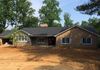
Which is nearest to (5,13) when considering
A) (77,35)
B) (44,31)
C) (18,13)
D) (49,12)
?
(18,13)

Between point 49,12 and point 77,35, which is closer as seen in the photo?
point 77,35

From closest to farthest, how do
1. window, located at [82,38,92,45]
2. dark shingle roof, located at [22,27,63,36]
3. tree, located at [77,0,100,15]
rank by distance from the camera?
tree, located at [77,0,100,15]
window, located at [82,38,92,45]
dark shingle roof, located at [22,27,63,36]

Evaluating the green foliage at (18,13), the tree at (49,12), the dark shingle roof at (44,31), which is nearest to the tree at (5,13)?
the green foliage at (18,13)

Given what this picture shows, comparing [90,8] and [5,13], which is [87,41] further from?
[5,13]

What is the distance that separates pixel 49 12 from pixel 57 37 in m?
34.6

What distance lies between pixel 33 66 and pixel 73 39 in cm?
2904

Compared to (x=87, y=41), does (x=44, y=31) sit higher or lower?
higher

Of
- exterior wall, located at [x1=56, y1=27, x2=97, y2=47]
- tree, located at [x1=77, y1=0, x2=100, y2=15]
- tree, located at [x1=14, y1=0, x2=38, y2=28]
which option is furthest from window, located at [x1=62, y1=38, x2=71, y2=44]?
tree, located at [x1=14, y1=0, x2=38, y2=28]

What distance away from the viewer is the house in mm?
56906

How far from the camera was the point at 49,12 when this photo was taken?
3674 inches

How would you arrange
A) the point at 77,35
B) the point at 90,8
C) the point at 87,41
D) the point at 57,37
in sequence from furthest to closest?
the point at 57,37 → the point at 77,35 → the point at 87,41 → the point at 90,8

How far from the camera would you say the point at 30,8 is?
86.8 meters

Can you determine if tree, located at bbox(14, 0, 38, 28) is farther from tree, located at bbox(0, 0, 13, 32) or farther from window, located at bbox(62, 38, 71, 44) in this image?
window, located at bbox(62, 38, 71, 44)

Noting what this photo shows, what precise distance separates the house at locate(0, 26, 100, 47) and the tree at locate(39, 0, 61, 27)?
25.9 meters
